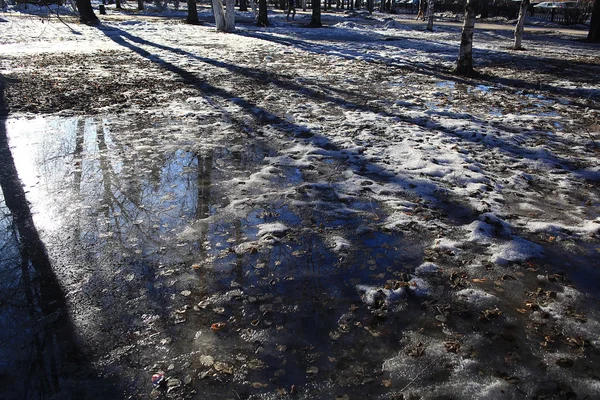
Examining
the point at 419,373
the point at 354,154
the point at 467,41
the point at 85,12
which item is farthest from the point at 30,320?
the point at 85,12

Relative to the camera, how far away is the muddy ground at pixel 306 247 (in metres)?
2.43

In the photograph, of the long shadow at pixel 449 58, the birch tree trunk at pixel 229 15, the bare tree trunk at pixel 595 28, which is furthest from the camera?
the birch tree trunk at pixel 229 15

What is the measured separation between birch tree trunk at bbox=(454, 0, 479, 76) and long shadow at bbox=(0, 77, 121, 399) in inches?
428

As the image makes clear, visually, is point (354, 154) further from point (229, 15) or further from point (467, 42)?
point (229, 15)

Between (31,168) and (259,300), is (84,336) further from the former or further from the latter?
(31,168)

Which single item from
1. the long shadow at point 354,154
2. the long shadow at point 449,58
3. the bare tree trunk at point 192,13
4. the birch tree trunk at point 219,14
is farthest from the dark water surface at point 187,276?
the bare tree trunk at point 192,13

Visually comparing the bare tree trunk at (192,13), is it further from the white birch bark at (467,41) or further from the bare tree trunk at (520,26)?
the white birch bark at (467,41)

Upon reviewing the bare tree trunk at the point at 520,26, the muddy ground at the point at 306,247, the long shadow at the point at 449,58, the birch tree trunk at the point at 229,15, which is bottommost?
the muddy ground at the point at 306,247

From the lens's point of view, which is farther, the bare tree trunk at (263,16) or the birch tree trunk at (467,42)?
the bare tree trunk at (263,16)

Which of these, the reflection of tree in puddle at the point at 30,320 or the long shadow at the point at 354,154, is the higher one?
the long shadow at the point at 354,154

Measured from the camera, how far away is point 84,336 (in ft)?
8.68

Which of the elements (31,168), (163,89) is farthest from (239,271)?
(163,89)

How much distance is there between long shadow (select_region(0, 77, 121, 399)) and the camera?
229cm

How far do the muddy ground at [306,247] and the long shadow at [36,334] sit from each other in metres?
0.02
